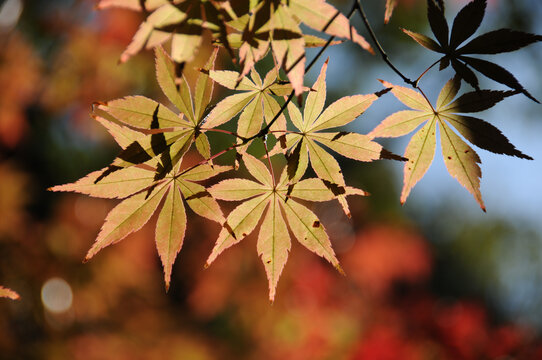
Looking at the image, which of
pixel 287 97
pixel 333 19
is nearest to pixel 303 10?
pixel 333 19

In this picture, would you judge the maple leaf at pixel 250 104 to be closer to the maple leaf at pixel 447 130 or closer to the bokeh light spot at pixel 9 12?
the maple leaf at pixel 447 130

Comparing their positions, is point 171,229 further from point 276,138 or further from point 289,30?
point 289,30

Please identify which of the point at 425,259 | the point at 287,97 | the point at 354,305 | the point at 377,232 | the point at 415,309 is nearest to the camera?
the point at 287,97

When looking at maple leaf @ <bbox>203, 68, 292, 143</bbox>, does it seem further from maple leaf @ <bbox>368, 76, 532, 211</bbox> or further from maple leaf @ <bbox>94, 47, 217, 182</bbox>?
maple leaf @ <bbox>368, 76, 532, 211</bbox>

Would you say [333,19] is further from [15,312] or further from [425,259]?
[425,259]

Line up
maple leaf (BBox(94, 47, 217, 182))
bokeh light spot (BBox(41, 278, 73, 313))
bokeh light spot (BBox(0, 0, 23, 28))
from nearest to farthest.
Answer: maple leaf (BBox(94, 47, 217, 182)) → bokeh light spot (BBox(0, 0, 23, 28)) → bokeh light spot (BBox(41, 278, 73, 313))

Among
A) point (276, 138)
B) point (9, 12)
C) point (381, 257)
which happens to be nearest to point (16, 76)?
point (9, 12)

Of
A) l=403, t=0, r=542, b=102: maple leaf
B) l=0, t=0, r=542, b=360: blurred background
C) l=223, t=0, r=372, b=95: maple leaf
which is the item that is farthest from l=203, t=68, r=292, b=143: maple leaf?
l=0, t=0, r=542, b=360: blurred background
